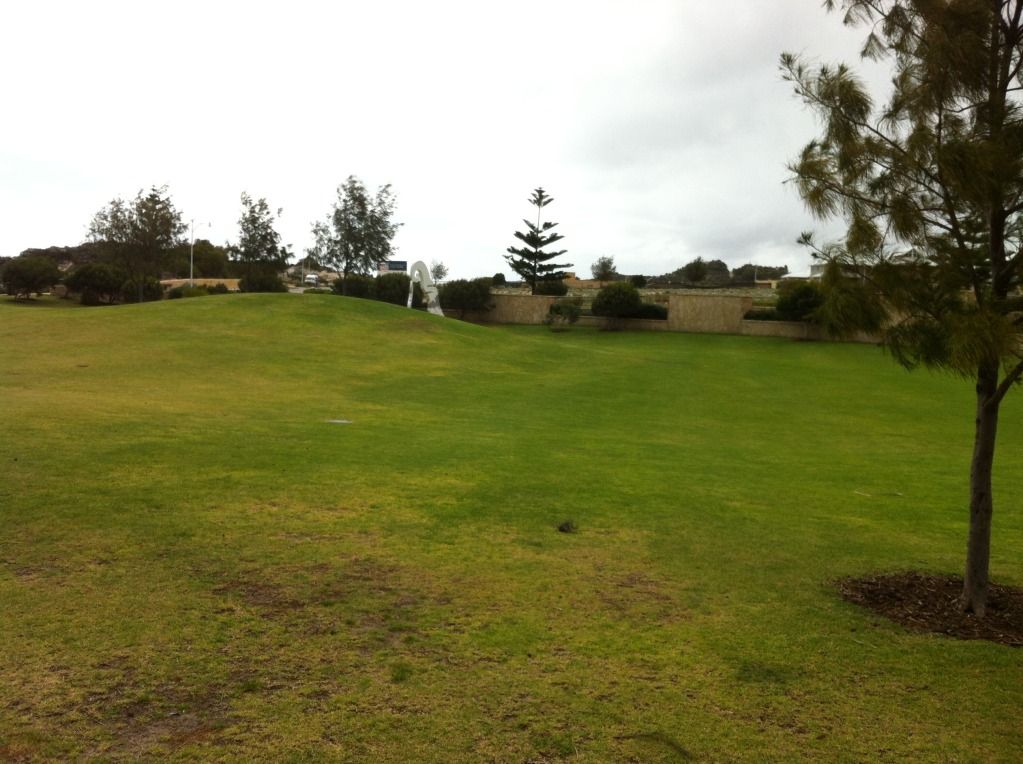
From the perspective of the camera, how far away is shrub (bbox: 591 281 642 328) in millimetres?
55438

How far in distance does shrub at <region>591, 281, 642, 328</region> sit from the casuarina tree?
49320mm

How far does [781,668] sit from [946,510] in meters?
6.27

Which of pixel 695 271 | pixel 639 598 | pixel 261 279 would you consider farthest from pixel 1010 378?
pixel 695 271

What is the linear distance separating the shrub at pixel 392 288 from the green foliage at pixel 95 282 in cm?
1764

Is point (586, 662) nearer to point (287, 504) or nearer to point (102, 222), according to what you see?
point (287, 504)

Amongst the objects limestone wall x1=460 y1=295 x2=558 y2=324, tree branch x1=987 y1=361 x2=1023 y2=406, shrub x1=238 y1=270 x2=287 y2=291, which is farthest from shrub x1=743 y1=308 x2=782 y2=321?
tree branch x1=987 y1=361 x2=1023 y2=406

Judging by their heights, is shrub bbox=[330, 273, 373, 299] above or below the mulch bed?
above

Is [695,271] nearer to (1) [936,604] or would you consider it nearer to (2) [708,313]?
(2) [708,313]

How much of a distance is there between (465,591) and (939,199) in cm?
439

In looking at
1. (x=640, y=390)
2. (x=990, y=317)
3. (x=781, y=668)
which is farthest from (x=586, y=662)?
(x=640, y=390)

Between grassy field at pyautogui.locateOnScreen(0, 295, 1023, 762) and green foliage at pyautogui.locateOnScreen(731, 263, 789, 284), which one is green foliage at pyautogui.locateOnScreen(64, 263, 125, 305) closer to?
grassy field at pyautogui.locateOnScreen(0, 295, 1023, 762)

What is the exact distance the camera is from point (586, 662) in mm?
4711

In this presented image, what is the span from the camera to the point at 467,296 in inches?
2426

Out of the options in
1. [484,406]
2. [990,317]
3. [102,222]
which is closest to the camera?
[990,317]
